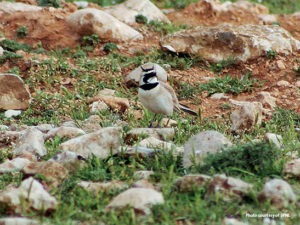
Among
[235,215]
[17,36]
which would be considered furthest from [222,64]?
[235,215]

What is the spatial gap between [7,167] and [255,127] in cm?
289

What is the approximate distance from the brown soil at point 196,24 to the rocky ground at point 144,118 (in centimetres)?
2

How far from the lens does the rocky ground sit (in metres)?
6.13

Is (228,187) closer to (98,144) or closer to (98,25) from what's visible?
(98,144)

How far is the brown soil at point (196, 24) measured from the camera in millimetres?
10539

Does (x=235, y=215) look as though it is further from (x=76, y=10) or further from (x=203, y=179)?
(x=76, y=10)

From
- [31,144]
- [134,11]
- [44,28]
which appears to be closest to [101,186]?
[31,144]

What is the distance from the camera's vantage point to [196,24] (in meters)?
13.6

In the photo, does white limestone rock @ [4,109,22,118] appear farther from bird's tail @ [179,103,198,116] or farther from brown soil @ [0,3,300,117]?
bird's tail @ [179,103,198,116]

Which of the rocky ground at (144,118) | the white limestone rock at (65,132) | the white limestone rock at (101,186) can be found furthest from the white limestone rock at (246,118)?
the white limestone rock at (101,186)

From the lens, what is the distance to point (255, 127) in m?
8.95

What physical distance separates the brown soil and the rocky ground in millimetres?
20

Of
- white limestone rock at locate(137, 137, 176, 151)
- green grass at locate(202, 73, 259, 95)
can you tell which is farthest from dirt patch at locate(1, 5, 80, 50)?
white limestone rock at locate(137, 137, 176, 151)

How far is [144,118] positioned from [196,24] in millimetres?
4538
